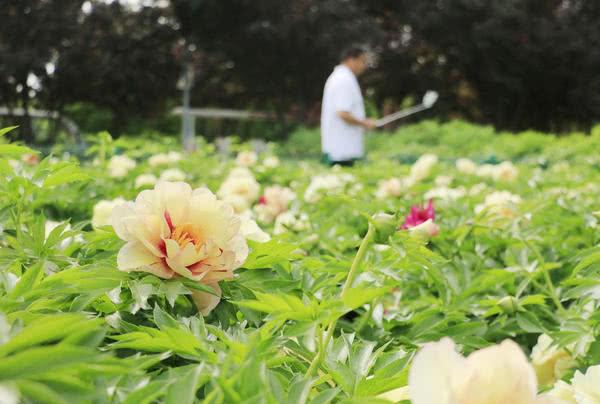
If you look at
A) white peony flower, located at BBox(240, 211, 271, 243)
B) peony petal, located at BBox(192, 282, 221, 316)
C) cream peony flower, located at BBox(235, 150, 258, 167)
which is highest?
white peony flower, located at BBox(240, 211, 271, 243)

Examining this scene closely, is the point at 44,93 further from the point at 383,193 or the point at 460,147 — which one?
the point at 383,193

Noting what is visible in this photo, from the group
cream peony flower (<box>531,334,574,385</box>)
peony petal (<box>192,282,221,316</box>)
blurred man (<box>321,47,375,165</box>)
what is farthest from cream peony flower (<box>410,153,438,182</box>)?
blurred man (<box>321,47,375,165</box>)

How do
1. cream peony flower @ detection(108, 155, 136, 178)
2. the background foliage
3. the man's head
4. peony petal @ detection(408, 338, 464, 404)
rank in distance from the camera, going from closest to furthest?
peony petal @ detection(408, 338, 464, 404) < cream peony flower @ detection(108, 155, 136, 178) < the man's head < the background foliage

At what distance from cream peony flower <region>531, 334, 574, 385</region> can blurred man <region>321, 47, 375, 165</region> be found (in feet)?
15.8

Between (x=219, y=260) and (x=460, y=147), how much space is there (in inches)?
539

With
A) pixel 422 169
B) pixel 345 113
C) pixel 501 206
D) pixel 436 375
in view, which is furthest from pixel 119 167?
pixel 345 113

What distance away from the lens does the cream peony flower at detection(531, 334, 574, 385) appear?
119 centimetres

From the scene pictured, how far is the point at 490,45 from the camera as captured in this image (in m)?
22.0

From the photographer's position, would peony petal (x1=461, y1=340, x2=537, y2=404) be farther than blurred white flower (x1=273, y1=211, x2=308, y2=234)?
No

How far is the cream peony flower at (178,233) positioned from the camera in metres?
0.81

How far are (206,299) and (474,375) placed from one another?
40 cm

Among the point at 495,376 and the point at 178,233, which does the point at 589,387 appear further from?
the point at 178,233

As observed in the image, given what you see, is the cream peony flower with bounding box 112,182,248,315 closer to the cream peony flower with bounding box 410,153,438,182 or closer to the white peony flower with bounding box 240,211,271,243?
the white peony flower with bounding box 240,211,271,243

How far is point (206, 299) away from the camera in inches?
33.4
